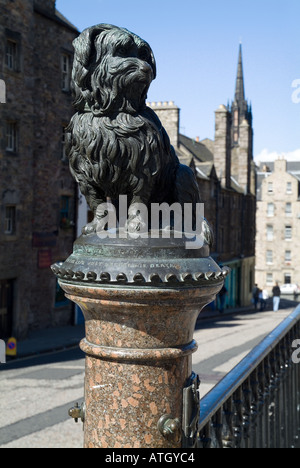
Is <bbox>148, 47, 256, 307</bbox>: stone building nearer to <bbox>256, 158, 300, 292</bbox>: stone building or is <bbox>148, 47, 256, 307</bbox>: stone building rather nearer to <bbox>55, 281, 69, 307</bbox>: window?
<bbox>256, 158, 300, 292</bbox>: stone building

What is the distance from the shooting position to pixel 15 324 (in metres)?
20.3

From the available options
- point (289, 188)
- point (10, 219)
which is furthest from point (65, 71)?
point (289, 188)

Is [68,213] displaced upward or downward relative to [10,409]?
upward

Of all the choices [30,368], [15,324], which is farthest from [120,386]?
[15,324]

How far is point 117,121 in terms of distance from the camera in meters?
2.59

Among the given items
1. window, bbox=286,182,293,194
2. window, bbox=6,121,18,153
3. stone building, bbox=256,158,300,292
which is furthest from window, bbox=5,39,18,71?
window, bbox=286,182,293,194

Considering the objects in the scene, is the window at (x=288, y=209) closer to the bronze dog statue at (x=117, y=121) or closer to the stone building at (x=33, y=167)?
the stone building at (x=33, y=167)

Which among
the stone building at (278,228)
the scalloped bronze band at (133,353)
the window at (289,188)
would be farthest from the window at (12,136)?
the window at (289,188)

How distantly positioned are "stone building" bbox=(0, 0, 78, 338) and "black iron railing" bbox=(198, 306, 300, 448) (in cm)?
1580

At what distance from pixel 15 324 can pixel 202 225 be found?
18.5 meters

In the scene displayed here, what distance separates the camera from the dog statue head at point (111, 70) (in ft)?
8.34

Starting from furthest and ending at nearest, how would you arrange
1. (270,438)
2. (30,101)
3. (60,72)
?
(60,72) → (30,101) → (270,438)

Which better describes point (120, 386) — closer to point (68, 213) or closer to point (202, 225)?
point (202, 225)

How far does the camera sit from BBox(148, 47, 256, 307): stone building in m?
37.5
